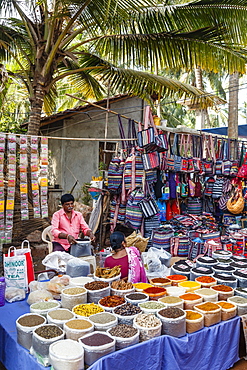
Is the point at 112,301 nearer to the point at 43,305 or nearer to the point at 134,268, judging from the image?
the point at 43,305

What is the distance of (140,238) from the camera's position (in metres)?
5.39

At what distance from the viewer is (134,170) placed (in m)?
5.66

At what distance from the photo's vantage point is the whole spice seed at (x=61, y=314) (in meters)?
2.30

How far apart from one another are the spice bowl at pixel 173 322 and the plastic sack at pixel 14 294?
4.09 ft

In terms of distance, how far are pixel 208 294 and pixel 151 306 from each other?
0.61 metres

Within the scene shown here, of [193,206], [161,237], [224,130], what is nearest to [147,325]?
[161,237]

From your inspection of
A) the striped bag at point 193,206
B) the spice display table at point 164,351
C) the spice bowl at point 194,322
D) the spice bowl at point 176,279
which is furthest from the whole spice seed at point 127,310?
the striped bag at point 193,206

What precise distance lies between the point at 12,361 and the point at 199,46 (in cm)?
556

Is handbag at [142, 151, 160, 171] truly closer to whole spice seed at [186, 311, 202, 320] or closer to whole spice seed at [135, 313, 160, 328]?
whole spice seed at [186, 311, 202, 320]

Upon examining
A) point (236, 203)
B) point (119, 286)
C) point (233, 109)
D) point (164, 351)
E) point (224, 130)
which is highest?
point (233, 109)

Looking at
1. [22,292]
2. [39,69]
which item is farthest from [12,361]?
[39,69]

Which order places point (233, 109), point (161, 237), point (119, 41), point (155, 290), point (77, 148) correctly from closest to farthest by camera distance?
point (155, 290)
point (161, 237)
point (119, 41)
point (233, 109)
point (77, 148)

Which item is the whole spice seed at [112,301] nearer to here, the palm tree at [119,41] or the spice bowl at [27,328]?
the spice bowl at [27,328]

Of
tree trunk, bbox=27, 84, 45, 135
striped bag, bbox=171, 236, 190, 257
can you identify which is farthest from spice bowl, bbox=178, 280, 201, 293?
tree trunk, bbox=27, 84, 45, 135
